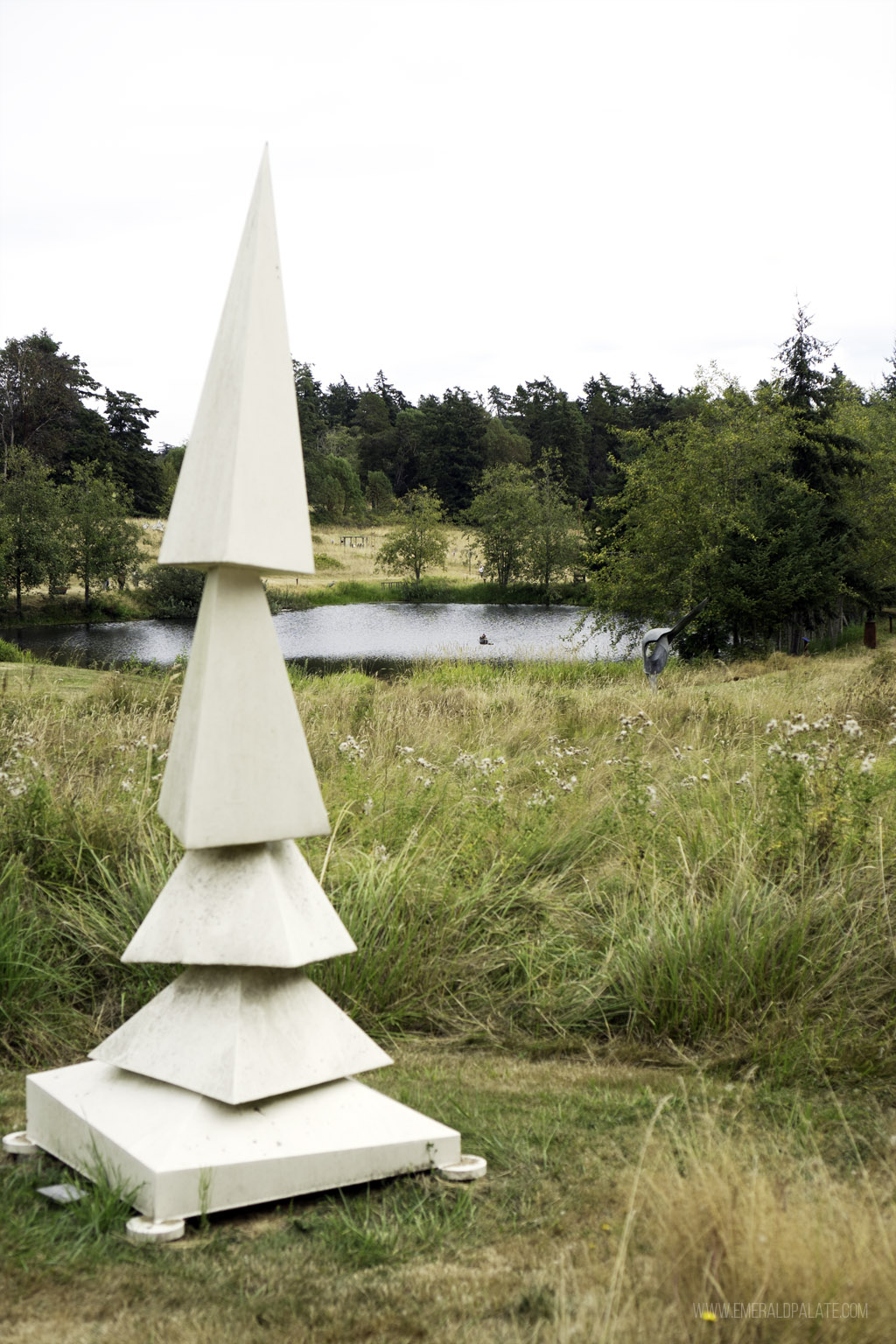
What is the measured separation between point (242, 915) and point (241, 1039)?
30 centimetres

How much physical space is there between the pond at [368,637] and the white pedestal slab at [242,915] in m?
15.4

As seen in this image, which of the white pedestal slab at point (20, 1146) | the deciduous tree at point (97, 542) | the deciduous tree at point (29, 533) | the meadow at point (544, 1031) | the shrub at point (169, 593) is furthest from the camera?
the shrub at point (169, 593)

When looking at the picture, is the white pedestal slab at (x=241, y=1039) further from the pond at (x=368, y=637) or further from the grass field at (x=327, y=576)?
the grass field at (x=327, y=576)

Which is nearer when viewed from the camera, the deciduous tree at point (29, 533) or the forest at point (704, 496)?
the forest at point (704, 496)

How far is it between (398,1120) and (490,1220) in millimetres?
382

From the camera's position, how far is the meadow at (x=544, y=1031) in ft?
6.11

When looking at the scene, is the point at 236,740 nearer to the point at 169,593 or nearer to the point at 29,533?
the point at 29,533

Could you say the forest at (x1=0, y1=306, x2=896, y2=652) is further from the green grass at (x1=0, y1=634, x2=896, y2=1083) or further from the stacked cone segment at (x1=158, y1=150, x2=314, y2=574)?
the stacked cone segment at (x1=158, y1=150, x2=314, y2=574)

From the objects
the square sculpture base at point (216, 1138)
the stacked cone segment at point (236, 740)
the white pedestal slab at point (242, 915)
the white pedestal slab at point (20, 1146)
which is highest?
the stacked cone segment at point (236, 740)

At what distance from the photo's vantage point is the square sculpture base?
2348 mm

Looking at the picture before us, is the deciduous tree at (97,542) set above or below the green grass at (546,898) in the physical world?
above

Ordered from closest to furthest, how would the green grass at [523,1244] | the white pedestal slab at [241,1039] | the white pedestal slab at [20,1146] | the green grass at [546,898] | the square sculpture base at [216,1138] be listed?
the green grass at [523,1244], the square sculpture base at [216,1138], the white pedestal slab at [241,1039], the white pedestal slab at [20,1146], the green grass at [546,898]

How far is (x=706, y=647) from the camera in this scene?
1055 inches

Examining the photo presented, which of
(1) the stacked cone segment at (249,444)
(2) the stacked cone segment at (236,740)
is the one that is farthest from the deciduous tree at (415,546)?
(2) the stacked cone segment at (236,740)
